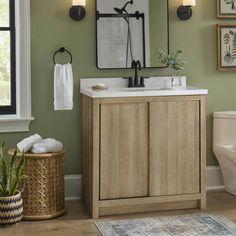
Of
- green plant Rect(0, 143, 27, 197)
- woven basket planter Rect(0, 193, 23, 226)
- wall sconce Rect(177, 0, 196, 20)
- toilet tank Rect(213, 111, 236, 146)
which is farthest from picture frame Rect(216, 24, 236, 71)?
woven basket planter Rect(0, 193, 23, 226)

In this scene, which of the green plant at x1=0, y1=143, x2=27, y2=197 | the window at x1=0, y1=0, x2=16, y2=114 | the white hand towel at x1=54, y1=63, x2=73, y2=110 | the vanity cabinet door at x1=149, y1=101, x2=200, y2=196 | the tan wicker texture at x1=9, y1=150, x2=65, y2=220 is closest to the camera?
the green plant at x1=0, y1=143, x2=27, y2=197

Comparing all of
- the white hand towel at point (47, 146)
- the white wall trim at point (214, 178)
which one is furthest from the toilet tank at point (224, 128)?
the white hand towel at point (47, 146)

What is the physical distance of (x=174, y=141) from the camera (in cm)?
389

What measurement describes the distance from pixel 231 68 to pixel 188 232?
66.9 inches

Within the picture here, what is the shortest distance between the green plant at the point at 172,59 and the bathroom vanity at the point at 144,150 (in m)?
0.45

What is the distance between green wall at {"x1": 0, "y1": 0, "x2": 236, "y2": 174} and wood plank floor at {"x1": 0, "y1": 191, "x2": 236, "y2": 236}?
0.45m

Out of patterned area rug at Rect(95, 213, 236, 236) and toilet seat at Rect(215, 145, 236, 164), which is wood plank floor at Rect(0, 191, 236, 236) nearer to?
patterned area rug at Rect(95, 213, 236, 236)

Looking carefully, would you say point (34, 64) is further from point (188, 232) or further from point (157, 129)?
point (188, 232)

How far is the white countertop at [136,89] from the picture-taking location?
3.75m

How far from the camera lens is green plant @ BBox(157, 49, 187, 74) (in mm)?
4250

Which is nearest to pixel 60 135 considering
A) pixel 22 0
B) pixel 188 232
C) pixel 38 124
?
pixel 38 124

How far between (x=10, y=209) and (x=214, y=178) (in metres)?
1.92

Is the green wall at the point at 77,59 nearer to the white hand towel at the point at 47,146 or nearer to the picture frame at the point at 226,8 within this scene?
the picture frame at the point at 226,8

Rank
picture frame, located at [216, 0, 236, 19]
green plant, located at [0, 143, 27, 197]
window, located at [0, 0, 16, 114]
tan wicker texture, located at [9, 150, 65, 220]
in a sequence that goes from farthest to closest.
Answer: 1. picture frame, located at [216, 0, 236, 19]
2. window, located at [0, 0, 16, 114]
3. tan wicker texture, located at [9, 150, 65, 220]
4. green plant, located at [0, 143, 27, 197]
